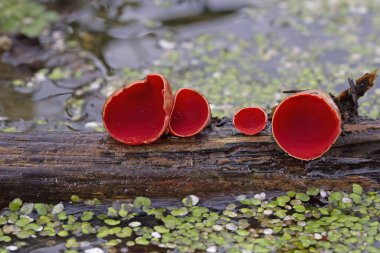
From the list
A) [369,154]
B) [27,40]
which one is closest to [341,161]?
[369,154]

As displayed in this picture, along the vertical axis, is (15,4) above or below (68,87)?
above

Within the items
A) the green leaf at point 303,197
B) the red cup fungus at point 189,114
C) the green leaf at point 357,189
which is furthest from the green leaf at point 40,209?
the green leaf at point 357,189

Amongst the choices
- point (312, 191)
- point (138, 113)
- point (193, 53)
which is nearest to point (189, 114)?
point (138, 113)

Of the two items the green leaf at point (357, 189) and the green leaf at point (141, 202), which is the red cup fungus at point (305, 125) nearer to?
the green leaf at point (357, 189)

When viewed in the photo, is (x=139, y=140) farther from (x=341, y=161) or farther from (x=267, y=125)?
(x=341, y=161)

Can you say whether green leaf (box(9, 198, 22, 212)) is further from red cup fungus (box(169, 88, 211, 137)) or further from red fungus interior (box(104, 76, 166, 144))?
red cup fungus (box(169, 88, 211, 137))

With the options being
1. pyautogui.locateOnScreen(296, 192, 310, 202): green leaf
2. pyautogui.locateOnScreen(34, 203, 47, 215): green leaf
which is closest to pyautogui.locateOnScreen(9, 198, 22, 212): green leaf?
pyautogui.locateOnScreen(34, 203, 47, 215): green leaf

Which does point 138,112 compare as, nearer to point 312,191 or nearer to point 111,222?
point 111,222
